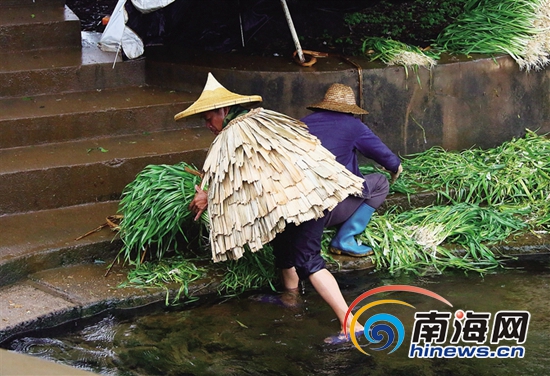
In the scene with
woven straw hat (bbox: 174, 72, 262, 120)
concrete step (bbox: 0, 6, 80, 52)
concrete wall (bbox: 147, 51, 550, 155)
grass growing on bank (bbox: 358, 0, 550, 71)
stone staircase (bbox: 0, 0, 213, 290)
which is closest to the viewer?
woven straw hat (bbox: 174, 72, 262, 120)

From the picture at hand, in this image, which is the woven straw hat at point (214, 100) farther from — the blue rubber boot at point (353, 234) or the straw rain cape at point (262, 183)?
the blue rubber boot at point (353, 234)

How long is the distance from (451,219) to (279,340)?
2.04 m

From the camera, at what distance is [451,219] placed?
20.7ft

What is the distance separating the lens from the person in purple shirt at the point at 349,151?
557 cm

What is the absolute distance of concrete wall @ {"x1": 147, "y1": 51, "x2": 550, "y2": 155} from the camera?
7.03 metres

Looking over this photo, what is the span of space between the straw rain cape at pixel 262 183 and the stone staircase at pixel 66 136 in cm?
138

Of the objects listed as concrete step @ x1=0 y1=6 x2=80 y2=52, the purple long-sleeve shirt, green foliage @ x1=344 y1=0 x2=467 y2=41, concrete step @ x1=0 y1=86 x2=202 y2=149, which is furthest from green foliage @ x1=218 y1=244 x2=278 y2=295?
green foliage @ x1=344 y1=0 x2=467 y2=41

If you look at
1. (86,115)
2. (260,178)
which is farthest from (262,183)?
(86,115)

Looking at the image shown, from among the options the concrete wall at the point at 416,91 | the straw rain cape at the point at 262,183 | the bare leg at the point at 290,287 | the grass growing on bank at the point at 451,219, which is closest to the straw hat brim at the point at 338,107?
the straw rain cape at the point at 262,183

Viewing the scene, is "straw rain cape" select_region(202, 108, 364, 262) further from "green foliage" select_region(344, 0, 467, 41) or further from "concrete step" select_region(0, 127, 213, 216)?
"green foliage" select_region(344, 0, 467, 41)

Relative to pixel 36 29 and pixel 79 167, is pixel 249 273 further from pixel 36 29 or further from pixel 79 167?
pixel 36 29

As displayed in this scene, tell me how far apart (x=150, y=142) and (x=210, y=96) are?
184 cm

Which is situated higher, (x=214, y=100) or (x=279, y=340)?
(x=214, y=100)

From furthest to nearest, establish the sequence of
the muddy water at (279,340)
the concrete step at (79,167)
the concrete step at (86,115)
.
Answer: the concrete step at (86,115), the concrete step at (79,167), the muddy water at (279,340)
